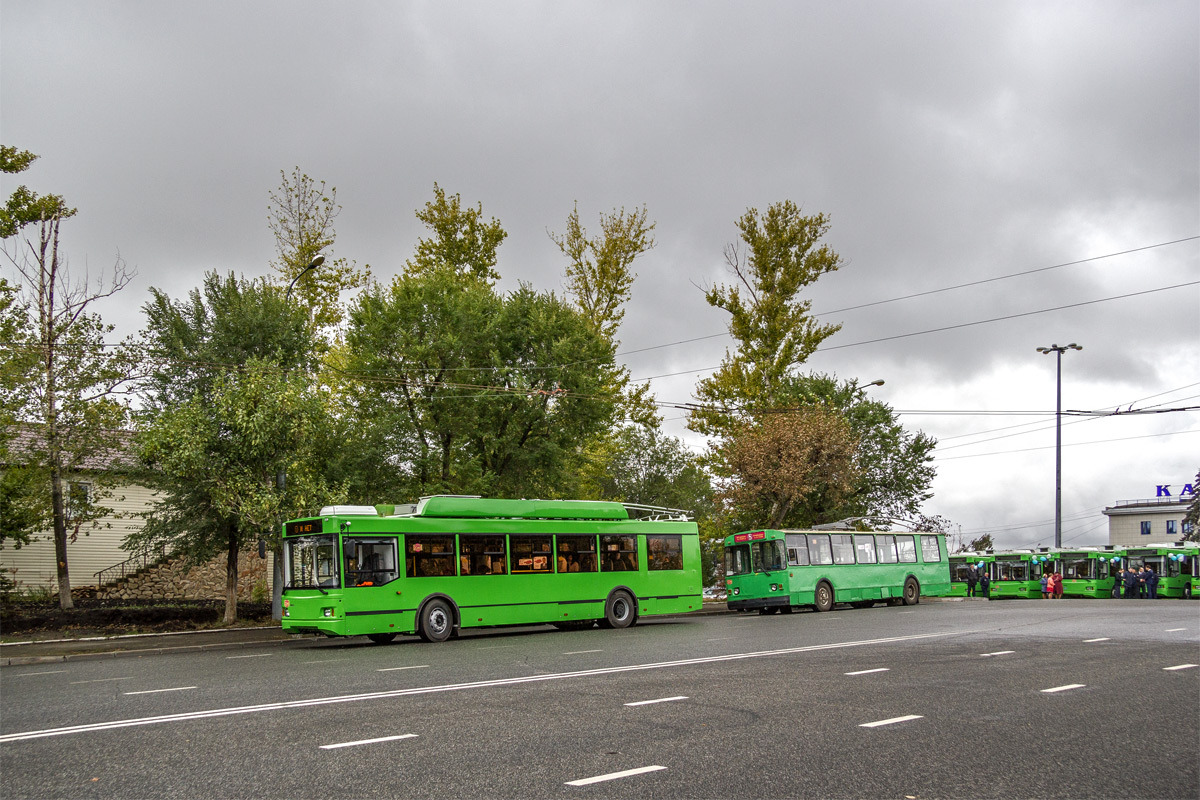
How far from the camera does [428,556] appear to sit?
2091cm

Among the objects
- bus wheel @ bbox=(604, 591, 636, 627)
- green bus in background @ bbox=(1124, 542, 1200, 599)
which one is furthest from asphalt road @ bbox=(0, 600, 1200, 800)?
green bus in background @ bbox=(1124, 542, 1200, 599)

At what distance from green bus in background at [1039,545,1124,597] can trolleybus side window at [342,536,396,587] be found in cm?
3713

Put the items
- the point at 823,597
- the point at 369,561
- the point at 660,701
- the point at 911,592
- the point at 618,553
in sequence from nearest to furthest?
the point at 660,701 → the point at 369,561 → the point at 618,553 → the point at 823,597 → the point at 911,592

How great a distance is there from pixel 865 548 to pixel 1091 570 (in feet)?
56.2

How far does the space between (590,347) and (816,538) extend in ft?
34.1

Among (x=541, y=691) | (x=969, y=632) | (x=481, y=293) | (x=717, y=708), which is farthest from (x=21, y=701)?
(x=481, y=293)

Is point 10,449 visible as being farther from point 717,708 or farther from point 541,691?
point 717,708

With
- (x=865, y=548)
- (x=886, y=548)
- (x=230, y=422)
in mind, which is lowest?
(x=886, y=548)

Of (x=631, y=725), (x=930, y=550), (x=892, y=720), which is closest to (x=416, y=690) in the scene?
(x=631, y=725)

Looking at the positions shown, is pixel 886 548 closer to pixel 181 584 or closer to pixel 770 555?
pixel 770 555

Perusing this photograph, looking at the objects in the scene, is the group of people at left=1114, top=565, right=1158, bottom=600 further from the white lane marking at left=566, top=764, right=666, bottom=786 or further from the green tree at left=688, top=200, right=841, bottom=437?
the white lane marking at left=566, top=764, right=666, bottom=786

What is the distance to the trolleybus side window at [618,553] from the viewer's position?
80.3 ft

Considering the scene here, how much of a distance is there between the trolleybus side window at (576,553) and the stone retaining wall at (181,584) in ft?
43.2

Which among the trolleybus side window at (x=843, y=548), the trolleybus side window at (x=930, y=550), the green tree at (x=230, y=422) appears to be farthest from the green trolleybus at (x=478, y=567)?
the trolleybus side window at (x=930, y=550)
